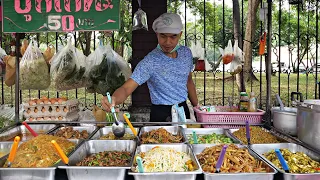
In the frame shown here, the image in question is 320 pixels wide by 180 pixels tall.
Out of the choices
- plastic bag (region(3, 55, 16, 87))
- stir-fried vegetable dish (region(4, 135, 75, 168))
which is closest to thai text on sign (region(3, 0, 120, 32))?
stir-fried vegetable dish (region(4, 135, 75, 168))

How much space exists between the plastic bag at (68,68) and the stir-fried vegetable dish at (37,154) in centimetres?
173

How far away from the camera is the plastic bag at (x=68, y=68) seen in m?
3.61

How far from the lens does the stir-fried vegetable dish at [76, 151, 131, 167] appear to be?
1.72 m

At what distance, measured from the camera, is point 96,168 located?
1.45 meters

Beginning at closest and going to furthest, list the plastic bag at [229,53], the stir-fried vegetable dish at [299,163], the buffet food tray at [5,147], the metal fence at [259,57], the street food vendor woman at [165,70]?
the stir-fried vegetable dish at [299,163] → the buffet food tray at [5,147] → the street food vendor woman at [165,70] → the plastic bag at [229,53] → the metal fence at [259,57]

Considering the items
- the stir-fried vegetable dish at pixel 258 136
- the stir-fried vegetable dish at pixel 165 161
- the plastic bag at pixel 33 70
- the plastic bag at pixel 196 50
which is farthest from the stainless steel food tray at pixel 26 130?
the plastic bag at pixel 196 50

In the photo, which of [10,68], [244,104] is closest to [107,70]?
[10,68]

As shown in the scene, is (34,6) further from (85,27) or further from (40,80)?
(40,80)

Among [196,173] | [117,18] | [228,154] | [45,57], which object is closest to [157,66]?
[117,18]

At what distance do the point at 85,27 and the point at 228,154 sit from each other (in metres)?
1.41

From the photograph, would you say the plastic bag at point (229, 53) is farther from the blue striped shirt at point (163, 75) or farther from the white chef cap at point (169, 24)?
the white chef cap at point (169, 24)

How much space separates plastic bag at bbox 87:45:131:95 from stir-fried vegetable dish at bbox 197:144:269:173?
7.20 ft

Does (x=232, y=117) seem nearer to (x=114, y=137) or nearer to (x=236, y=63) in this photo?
(x=114, y=137)

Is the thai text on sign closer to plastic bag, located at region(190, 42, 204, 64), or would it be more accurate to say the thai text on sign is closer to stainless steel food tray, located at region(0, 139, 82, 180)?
stainless steel food tray, located at region(0, 139, 82, 180)
